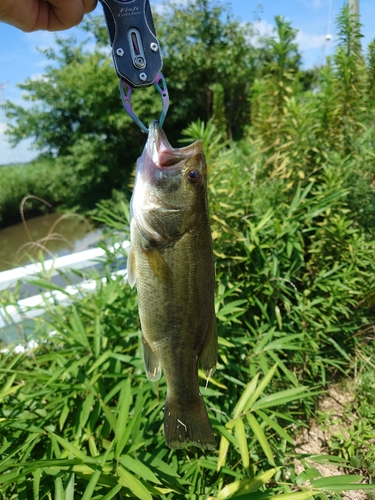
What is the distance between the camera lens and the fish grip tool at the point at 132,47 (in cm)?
129

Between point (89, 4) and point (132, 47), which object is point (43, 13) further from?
point (132, 47)

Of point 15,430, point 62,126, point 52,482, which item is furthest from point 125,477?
point 62,126

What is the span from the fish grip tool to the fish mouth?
6cm

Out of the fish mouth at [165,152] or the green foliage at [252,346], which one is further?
the green foliage at [252,346]

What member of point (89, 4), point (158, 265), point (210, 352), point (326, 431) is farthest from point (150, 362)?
point (326, 431)

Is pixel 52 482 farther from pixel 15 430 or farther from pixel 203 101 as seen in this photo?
pixel 203 101

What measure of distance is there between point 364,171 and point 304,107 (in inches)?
33.2

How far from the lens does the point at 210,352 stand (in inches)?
55.3

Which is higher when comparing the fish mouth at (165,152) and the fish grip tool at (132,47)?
the fish grip tool at (132,47)

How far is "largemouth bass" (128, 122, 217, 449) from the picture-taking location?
1336mm

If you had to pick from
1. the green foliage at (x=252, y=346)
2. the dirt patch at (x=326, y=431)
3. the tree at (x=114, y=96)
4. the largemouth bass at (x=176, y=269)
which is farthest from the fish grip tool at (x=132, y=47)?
the tree at (x=114, y=96)

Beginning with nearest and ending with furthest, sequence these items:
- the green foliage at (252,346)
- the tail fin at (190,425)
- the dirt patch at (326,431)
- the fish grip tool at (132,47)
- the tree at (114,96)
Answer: the fish grip tool at (132,47) → the tail fin at (190,425) → the green foliage at (252,346) → the dirt patch at (326,431) → the tree at (114,96)

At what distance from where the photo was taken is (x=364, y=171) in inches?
140

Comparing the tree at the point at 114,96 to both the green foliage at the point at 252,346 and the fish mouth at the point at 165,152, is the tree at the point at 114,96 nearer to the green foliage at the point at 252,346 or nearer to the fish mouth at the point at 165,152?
the green foliage at the point at 252,346
